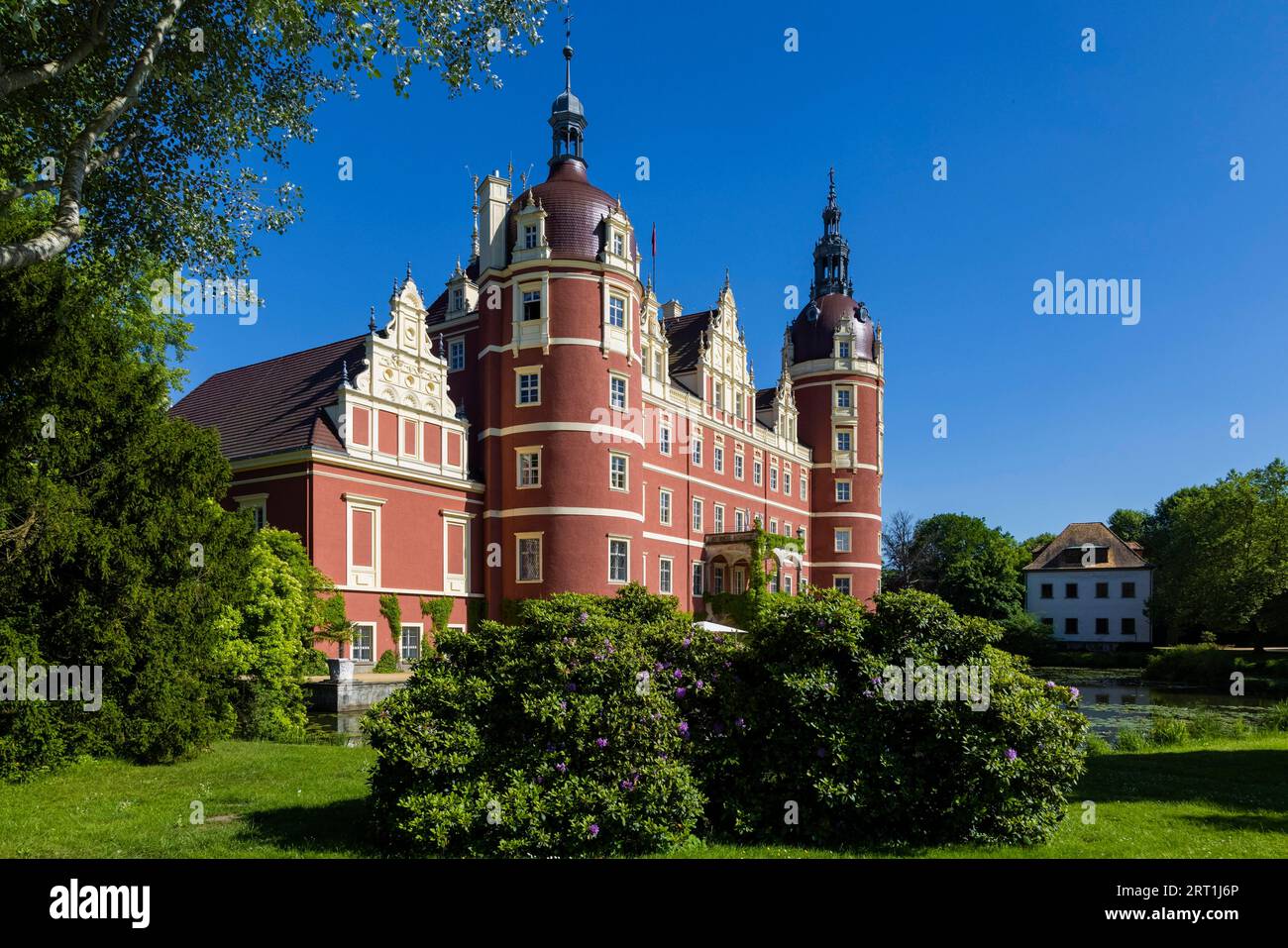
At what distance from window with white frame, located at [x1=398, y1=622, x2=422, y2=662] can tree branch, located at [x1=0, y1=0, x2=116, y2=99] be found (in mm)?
21611

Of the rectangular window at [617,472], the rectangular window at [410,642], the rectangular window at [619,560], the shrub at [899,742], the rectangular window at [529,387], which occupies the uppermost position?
the rectangular window at [529,387]

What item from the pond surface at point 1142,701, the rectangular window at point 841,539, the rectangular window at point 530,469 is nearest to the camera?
the pond surface at point 1142,701

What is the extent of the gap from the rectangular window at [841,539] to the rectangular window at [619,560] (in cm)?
2371

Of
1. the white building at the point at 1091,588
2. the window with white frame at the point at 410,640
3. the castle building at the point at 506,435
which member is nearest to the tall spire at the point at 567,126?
the castle building at the point at 506,435

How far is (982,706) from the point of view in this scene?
8.82 metres

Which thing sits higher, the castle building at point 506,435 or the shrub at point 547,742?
the castle building at point 506,435

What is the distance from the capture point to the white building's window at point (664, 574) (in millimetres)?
40625

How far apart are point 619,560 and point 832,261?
3244 centimetres

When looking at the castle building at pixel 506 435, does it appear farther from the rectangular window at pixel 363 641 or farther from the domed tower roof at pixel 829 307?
the domed tower roof at pixel 829 307

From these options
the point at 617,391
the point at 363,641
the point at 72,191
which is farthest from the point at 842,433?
the point at 72,191

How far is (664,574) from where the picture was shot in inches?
1628
